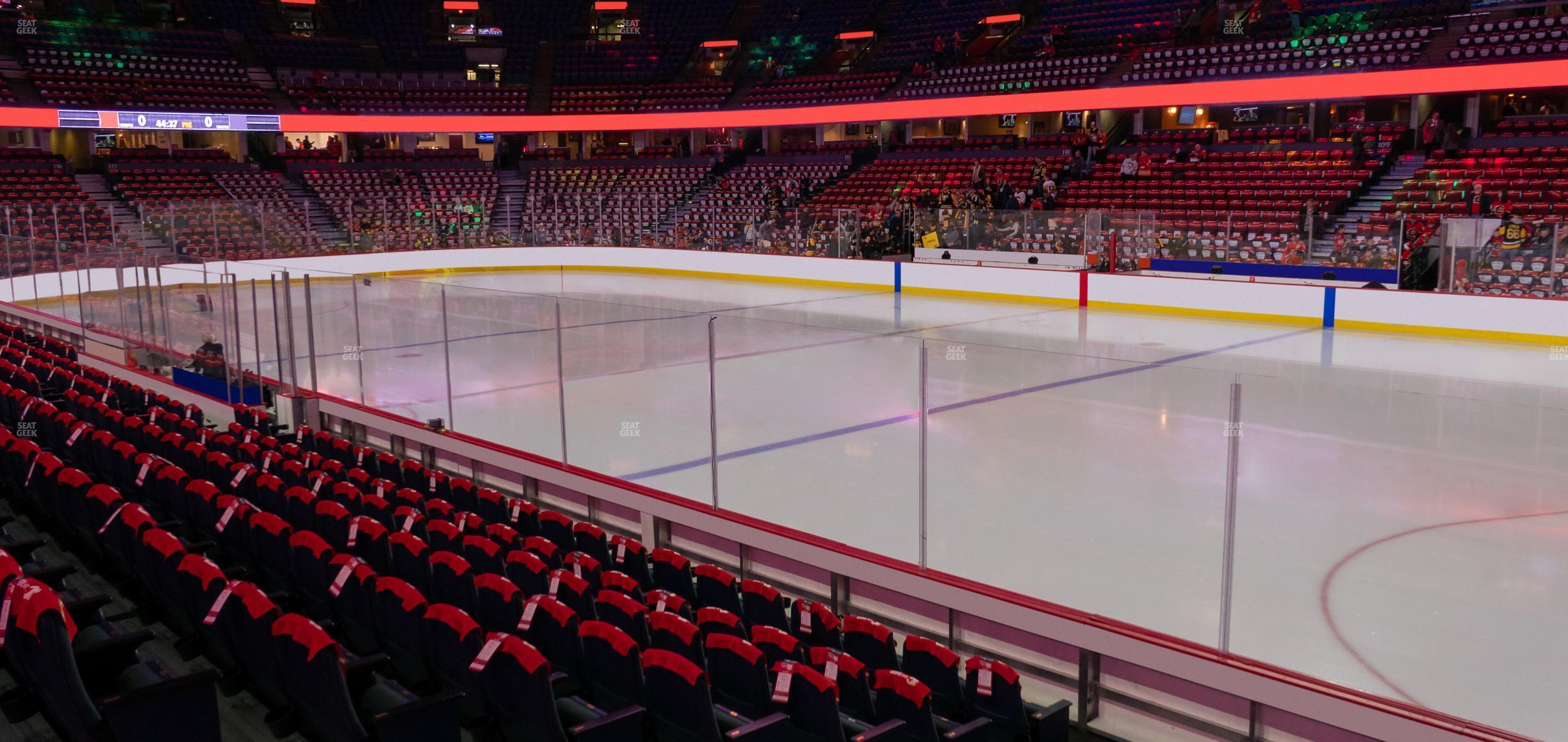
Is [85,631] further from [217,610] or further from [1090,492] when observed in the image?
[1090,492]

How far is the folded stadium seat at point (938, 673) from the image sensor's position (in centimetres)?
428

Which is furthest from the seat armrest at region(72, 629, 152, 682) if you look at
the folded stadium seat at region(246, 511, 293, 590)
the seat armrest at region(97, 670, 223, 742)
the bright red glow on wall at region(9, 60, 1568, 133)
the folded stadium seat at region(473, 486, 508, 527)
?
the bright red glow on wall at region(9, 60, 1568, 133)

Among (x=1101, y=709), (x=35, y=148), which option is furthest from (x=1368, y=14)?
(x=35, y=148)

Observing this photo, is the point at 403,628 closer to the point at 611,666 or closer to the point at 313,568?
the point at 313,568

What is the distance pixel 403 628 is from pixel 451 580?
49cm

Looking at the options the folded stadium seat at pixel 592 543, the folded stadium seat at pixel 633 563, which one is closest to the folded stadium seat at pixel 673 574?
the folded stadium seat at pixel 633 563

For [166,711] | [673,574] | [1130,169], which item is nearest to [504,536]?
[673,574]

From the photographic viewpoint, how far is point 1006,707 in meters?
4.14

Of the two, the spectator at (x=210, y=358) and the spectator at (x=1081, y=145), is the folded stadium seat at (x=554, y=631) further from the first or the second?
the spectator at (x=1081, y=145)

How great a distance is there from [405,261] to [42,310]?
35.7 ft

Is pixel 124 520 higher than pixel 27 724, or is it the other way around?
pixel 124 520

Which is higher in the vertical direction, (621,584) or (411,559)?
(411,559)

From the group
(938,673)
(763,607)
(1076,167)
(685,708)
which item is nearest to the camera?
(685,708)

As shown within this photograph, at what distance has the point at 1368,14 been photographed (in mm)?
25516
